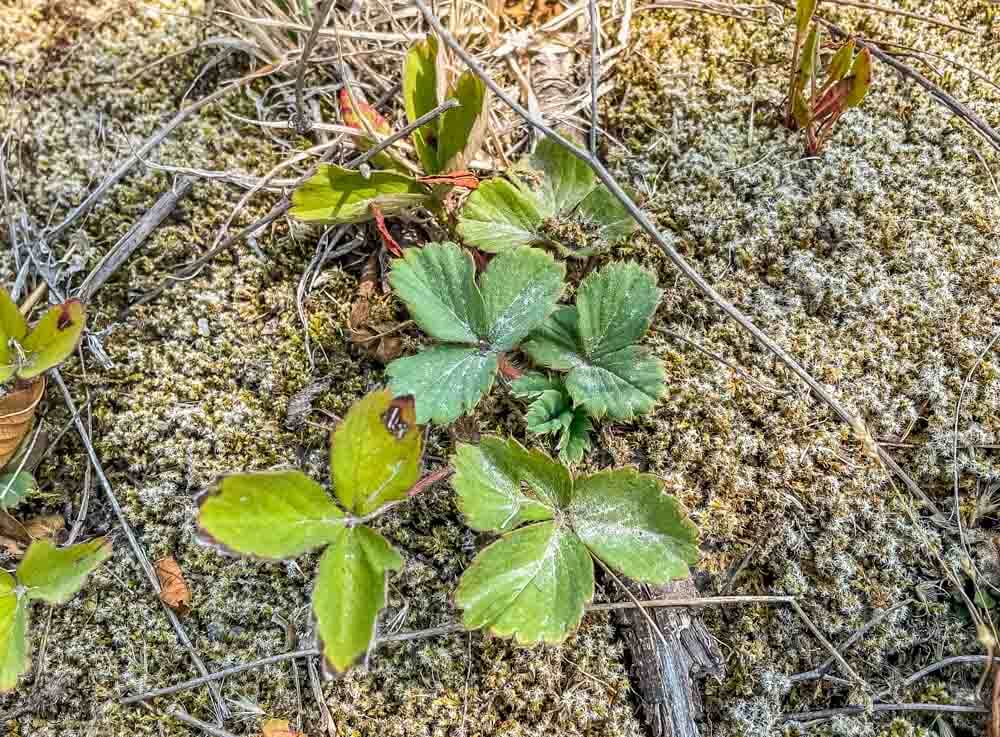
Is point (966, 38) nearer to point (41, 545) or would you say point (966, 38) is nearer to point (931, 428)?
point (931, 428)

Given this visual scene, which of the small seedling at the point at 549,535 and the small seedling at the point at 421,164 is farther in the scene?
the small seedling at the point at 421,164

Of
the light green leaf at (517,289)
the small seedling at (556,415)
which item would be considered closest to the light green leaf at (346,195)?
the light green leaf at (517,289)

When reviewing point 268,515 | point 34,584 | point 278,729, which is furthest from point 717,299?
point 34,584

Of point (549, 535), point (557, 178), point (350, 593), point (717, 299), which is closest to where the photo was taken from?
point (350, 593)

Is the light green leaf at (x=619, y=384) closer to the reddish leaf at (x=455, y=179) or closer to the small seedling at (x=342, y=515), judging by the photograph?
the small seedling at (x=342, y=515)

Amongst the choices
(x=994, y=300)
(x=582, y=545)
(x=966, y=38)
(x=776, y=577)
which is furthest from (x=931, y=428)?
(x=966, y=38)

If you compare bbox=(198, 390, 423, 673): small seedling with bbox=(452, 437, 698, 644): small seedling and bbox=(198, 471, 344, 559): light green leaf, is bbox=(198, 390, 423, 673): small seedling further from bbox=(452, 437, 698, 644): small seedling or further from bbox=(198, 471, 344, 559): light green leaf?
bbox=(452, 437, 698, 644): small seedling

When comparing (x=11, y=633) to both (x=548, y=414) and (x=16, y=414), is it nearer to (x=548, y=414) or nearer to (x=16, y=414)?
(x=16, y=414)

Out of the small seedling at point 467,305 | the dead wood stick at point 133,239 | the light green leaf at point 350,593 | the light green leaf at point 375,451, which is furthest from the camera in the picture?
the dead wood stick at point 133,239

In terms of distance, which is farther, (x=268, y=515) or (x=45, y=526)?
(x=45, y=526)
